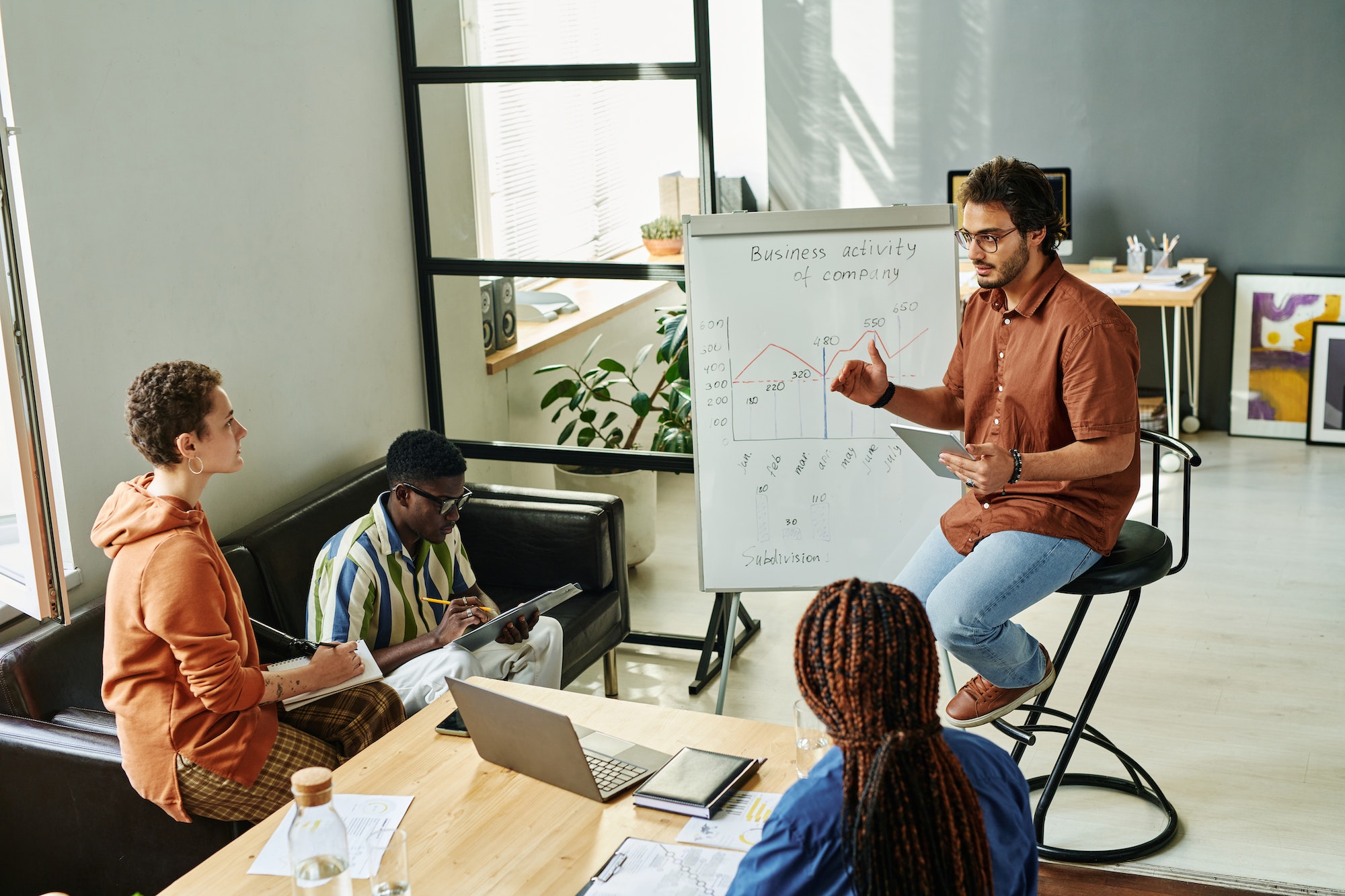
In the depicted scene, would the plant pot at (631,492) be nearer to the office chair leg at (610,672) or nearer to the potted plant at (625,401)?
the potted plant at (625,401)

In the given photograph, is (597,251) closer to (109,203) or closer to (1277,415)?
(109,203)

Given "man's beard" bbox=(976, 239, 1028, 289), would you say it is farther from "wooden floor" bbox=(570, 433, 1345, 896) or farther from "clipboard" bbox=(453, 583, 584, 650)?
"wooden floor" bbox=(570, 433, 1345, 896)

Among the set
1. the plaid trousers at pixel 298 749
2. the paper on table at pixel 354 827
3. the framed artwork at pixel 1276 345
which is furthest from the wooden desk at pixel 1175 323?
the paper on table at pixel 354 827

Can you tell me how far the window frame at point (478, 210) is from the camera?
129 inches

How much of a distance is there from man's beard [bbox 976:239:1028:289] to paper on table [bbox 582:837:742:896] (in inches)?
50.7

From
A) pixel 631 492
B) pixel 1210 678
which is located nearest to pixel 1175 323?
pixel 1210 678

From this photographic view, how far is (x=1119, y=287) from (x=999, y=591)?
355 cm

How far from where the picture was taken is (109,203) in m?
2.63

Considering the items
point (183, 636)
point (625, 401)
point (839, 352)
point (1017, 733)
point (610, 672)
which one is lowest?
point (610, 672)

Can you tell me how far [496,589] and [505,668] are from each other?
675 millimetres

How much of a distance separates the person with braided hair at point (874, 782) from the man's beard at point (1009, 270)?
4.39 feet

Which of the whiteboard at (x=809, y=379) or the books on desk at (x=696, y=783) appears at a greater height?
the whiteboard at (x=809, y=379)

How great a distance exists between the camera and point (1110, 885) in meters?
2.46

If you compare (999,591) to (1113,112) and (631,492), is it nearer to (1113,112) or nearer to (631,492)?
(631,492)
